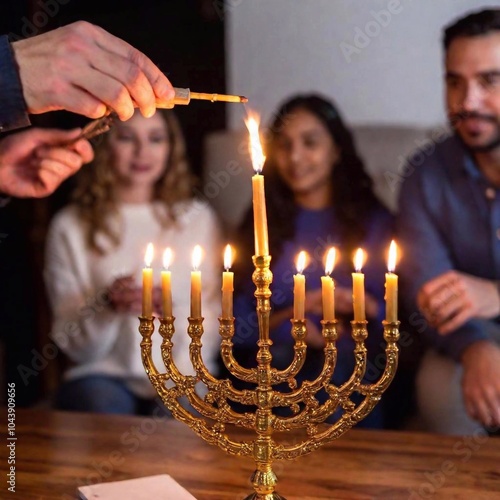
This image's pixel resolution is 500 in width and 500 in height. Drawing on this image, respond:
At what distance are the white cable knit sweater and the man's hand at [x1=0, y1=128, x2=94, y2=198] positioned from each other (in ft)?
2.39

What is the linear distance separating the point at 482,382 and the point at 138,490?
1190 mm

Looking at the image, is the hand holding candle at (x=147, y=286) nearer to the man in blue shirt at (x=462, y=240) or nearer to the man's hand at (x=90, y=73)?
the man's hand at (x=90, y=73)

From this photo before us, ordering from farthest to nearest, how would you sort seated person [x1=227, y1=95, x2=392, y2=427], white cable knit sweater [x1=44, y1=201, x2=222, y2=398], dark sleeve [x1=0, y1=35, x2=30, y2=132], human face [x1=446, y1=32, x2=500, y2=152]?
1. white cable knit sweater [x1=44, y1=201, x2=222, y2=398]
2. seated person [x1=227, y1=95, x2=392, y2=427]
3. human face [x1=446, y1=32, x2=500, y2=152]
4. dark sleeve [x1=0, y1=35, x2=30, y2=132]

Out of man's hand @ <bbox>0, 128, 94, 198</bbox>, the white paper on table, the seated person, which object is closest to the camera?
the white paper on table

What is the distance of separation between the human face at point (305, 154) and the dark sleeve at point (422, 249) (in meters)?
0.22

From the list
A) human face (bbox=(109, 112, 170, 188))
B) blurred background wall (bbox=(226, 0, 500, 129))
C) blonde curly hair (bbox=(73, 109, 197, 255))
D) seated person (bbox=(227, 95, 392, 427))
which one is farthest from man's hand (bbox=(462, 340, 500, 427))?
human face (bbox=(109, 112, 170, 188))

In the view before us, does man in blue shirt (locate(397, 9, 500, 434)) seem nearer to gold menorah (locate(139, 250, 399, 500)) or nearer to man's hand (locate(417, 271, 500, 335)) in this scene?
man's hand (locate(417, 271, 500, 335))

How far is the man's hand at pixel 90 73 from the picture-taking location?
1222 mm

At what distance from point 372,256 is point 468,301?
0.92ft

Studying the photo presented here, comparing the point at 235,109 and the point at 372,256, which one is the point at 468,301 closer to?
the point at 372,256

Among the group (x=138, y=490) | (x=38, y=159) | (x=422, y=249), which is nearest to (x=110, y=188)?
(x=38, y=159)

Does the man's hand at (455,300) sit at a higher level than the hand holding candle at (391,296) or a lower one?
lower

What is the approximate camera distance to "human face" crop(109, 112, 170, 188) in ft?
7.49

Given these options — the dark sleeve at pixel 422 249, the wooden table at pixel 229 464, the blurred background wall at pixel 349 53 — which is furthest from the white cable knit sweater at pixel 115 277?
the wooden table at pixel 229 464
